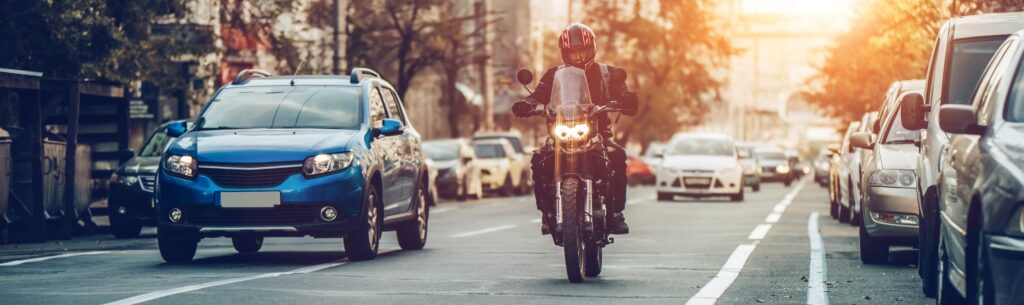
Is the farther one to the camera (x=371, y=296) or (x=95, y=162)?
(x=95, y=162)

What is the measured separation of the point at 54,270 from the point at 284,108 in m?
2.73

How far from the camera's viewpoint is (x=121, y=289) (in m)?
11.5

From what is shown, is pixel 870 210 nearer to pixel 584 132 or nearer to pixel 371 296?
pixel 584 132

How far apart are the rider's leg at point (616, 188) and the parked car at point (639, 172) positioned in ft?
169

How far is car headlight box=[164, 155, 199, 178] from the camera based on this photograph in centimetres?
1456

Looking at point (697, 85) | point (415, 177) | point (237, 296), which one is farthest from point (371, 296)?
point (697, 85)

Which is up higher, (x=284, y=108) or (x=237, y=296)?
(x=284, y=108)

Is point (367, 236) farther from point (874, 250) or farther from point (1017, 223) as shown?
point (1017, 223)

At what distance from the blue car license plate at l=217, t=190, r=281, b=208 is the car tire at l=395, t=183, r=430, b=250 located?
261 cm

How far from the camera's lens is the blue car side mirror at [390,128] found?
15680mm

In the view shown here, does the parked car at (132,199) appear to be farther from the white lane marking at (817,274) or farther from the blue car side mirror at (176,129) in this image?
the white lane marking at (817,274)

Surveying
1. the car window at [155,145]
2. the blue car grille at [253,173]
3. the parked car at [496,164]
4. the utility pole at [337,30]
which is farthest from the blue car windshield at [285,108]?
the parked car at [496,164]

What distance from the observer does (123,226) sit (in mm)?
21703

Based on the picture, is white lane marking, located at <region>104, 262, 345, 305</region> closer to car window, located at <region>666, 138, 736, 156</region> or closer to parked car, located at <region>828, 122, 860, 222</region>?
parked car, located at <region>828, 122, 860, 222</region>
